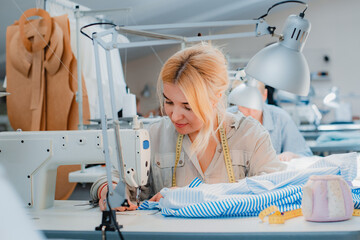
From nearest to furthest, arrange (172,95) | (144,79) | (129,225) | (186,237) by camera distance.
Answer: (186,237) < (129,225) < (172,95) < (144,79)

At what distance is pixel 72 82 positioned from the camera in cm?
287

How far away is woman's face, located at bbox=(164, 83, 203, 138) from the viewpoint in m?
1.67

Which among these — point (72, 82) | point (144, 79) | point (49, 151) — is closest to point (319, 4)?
point (144, 79)

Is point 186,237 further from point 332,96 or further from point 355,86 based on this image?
point 355,86

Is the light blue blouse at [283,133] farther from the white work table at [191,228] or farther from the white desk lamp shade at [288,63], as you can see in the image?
the white work table at [191,228]

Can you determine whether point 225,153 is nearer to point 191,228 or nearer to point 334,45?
point 191,228

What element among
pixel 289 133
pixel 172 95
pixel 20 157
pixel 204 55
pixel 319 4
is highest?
pixel 319 4

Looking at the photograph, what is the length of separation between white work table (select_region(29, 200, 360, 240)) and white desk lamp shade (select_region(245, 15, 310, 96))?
391 millimetres

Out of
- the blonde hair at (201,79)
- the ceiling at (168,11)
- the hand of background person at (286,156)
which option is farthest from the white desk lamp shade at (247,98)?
the blonde hair at (201,79)

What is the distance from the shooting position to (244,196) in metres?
1.27

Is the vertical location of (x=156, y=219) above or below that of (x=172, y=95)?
below

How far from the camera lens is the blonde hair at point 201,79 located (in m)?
1.66

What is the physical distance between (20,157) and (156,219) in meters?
0.51

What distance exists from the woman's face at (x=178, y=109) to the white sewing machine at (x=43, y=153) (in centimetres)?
26
